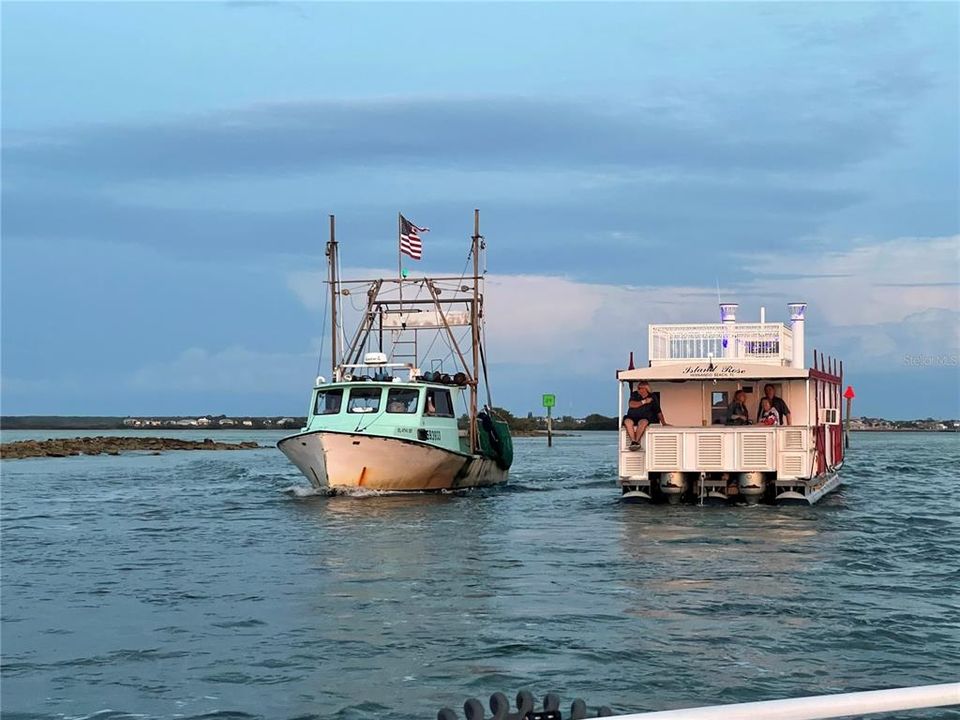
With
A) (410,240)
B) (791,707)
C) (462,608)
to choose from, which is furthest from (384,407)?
(791,707)

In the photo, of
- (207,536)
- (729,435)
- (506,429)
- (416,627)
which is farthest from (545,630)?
(506,429)

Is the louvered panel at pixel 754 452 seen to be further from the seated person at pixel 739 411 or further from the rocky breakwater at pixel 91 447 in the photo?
the rocky breakwater at pixel 91 447

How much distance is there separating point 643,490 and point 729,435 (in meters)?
3.27

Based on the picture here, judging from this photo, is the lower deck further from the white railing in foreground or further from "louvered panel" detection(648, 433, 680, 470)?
the white railing in foreground

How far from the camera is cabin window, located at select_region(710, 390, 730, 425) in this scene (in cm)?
2919

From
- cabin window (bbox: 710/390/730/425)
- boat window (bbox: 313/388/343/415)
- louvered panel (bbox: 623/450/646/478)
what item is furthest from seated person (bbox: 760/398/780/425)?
boat window (bbox: 313/388/343/415)

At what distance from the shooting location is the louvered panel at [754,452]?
26047 mm

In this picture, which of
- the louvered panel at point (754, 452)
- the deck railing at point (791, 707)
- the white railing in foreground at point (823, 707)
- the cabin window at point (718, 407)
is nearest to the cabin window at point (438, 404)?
the cabin window at point (718, 407)

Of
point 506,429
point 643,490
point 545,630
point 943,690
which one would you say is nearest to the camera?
point 943,690

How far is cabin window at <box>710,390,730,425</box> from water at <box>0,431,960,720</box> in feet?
11.2

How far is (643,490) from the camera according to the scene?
93.7ft

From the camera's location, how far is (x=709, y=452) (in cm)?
2642

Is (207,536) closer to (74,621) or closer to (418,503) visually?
(418,503)

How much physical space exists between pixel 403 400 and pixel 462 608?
18.3m
